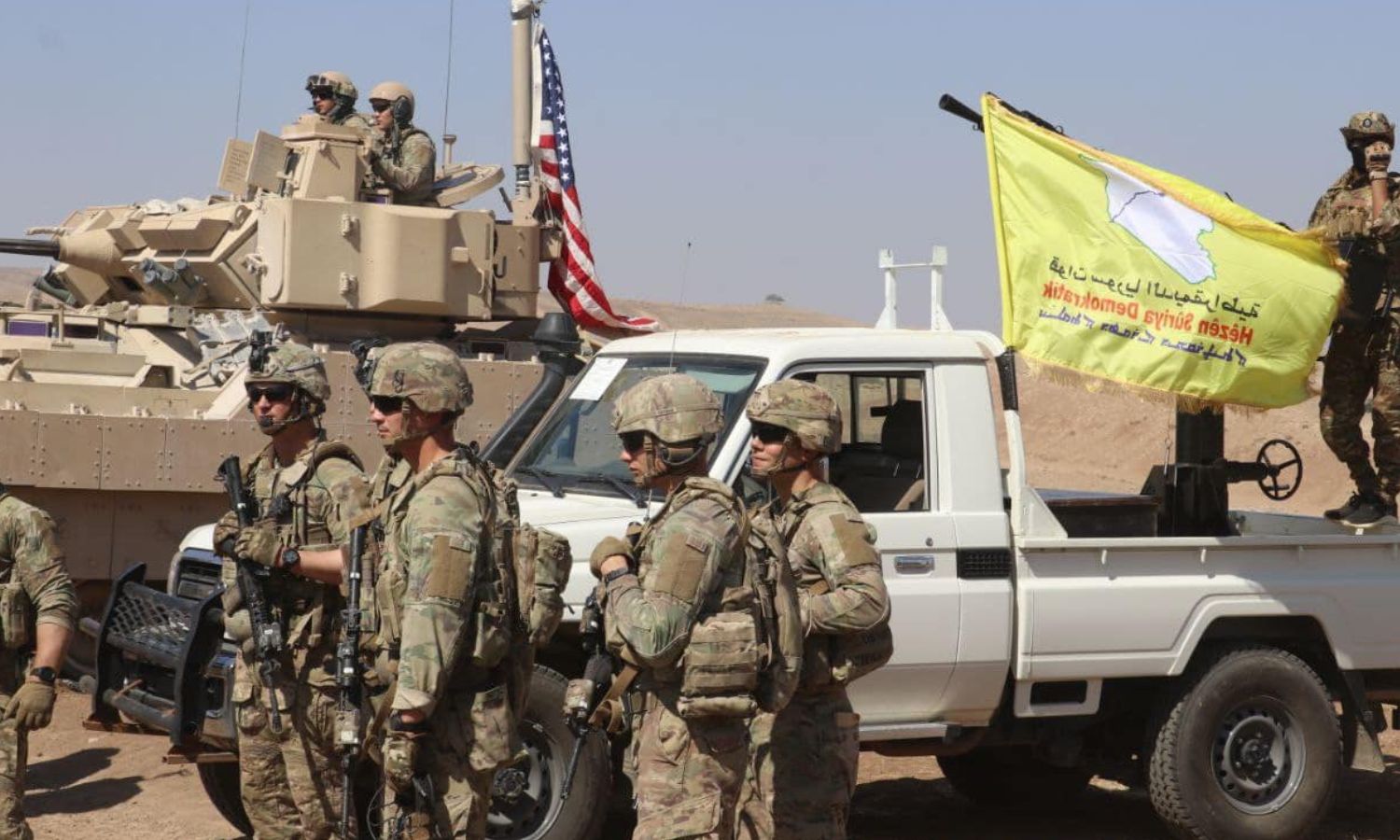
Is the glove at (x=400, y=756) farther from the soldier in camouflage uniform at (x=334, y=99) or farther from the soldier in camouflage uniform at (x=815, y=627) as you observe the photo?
the soldier in camouflage uniform at (x=334, y=99)

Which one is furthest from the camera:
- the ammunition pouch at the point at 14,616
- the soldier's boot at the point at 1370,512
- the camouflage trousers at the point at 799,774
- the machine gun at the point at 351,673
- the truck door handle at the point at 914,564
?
the soldier's boot at the point at 1370,512

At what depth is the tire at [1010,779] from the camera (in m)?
9.08

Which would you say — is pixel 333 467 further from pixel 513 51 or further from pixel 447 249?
pixel 513 51

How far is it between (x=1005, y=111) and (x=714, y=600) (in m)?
3.87

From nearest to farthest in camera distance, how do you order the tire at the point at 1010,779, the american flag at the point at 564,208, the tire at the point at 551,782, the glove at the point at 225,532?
the glove at the point at 225,532
the tire at the point at 551,782
the tire at the point at 1010,779
the american flag at the point at 564,208

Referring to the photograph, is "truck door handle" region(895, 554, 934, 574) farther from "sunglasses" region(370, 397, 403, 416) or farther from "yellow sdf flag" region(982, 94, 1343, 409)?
"sunglasses" region(370, 397, 403, 416)

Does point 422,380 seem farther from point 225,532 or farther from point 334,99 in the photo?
point 334,99

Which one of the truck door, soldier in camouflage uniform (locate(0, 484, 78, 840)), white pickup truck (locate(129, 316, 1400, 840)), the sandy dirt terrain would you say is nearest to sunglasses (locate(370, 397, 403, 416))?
white pickup truck (locate(129, 316, 1400, 840))

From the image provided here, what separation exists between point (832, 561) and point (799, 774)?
59 centimetres

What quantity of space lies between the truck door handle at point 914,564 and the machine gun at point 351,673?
241 cm

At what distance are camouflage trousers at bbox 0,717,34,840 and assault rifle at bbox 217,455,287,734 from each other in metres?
0.98

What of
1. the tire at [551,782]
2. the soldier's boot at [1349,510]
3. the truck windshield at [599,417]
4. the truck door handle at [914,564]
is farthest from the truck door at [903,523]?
the soldier's boot at [1349,510]

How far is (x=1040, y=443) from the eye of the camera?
1384 inches

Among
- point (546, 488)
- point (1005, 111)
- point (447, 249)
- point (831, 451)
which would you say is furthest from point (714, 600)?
point (447, 249)
